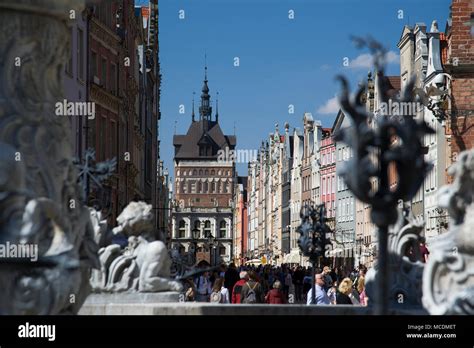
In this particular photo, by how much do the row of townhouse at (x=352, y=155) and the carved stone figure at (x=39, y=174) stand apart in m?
1.82

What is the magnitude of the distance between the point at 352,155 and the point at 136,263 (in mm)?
6025

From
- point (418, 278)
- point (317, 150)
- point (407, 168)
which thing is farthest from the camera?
point (317, 150)

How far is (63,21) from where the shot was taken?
857 centimetres

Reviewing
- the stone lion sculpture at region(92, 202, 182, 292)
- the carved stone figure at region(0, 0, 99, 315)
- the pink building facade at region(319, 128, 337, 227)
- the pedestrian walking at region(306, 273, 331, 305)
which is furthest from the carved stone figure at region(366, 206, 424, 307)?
the pink building facade at region(319, 128, 337, 227)

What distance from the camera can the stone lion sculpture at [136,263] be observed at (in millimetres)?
12602

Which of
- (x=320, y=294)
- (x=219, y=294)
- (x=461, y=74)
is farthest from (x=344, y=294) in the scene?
(x=461, y=74)

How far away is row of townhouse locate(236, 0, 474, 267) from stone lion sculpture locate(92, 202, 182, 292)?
2004 mm

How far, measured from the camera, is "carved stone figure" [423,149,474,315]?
27.2 feet

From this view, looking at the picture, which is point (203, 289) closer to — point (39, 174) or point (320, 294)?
point (320, 294)

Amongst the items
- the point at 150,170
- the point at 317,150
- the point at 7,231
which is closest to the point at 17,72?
the point at 7,231

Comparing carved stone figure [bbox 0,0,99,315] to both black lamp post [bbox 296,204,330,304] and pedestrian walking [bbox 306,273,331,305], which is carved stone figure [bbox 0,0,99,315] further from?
black lamp post [bbox 296,204,330,304]
